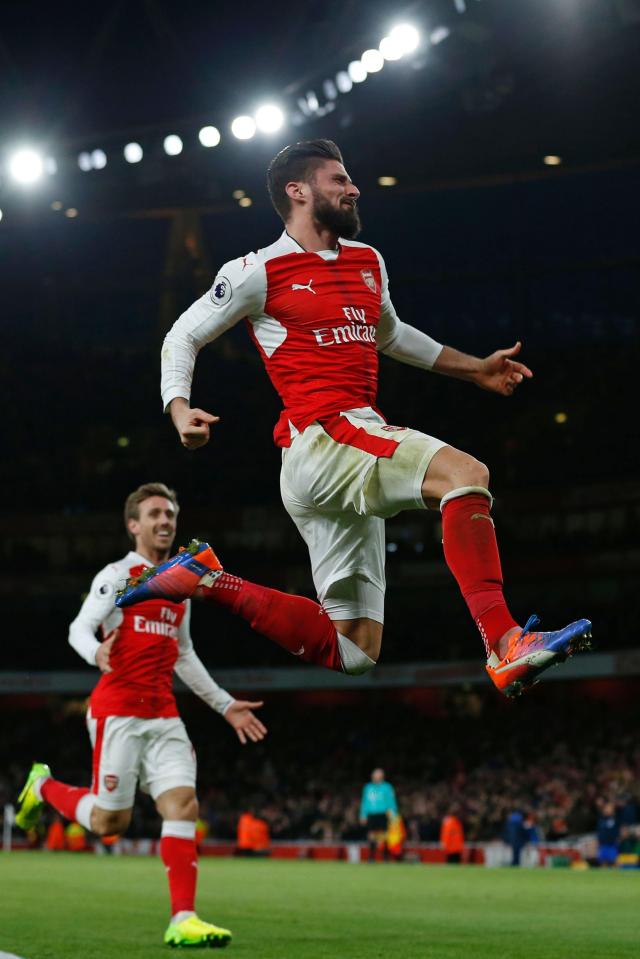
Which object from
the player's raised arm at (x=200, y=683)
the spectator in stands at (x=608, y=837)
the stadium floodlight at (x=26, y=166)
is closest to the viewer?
the player's raised arm at (x=200, y=683)

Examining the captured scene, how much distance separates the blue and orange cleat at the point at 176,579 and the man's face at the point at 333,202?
1407 millimetres

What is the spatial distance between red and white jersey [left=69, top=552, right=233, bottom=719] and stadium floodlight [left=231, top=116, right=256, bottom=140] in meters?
12.2

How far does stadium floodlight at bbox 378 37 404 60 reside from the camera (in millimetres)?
15883

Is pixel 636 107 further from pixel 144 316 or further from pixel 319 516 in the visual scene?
pixel 319 516

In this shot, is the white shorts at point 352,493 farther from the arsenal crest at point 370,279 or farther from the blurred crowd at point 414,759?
the blurred crowd at point 414,759

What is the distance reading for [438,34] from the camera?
1614 cm

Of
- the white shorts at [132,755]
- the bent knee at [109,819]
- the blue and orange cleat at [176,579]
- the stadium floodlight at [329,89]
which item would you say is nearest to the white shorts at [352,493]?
the blue and orange cleat at [176,579]

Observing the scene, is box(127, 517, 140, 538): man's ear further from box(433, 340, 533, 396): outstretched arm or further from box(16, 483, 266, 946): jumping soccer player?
box(433, 340, 533, 396): outstretched arm

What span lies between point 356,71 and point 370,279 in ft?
40.1

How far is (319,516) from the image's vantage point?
5109mm

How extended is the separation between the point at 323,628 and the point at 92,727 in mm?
2449

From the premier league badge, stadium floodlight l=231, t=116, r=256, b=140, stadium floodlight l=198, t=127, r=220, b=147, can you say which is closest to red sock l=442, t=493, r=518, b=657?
the premier league badge

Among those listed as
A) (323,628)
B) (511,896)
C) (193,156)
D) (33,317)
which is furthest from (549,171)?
(323,628)

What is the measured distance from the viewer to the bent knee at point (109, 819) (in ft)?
22.9
